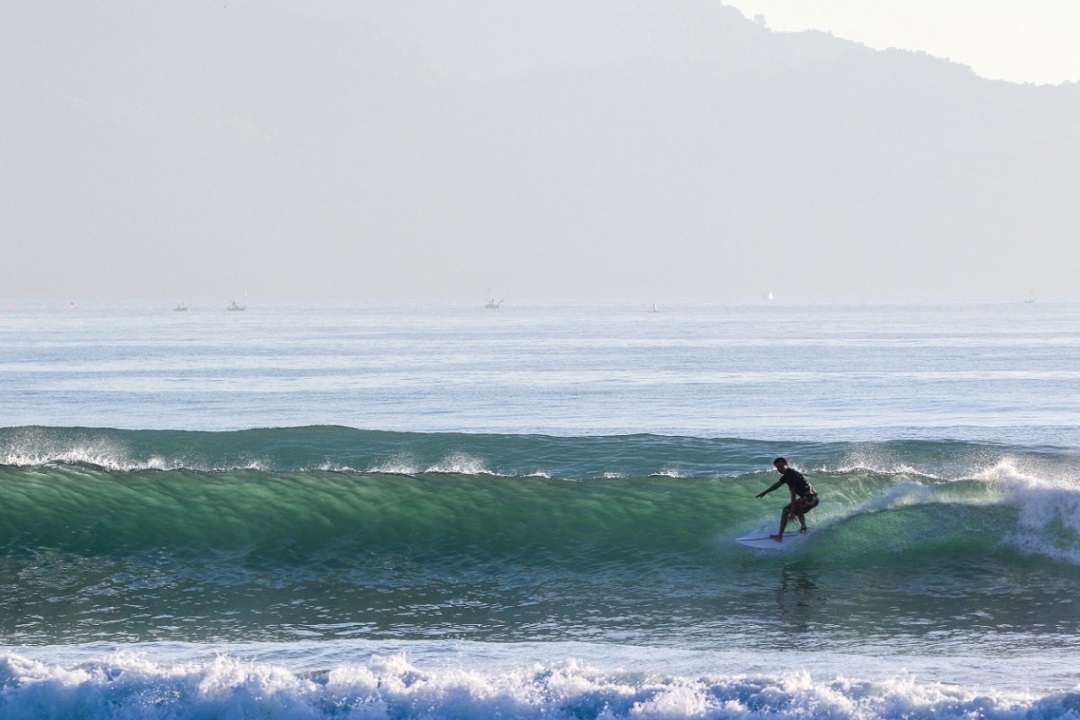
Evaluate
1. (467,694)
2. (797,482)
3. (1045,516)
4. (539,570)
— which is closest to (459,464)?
(539,570)

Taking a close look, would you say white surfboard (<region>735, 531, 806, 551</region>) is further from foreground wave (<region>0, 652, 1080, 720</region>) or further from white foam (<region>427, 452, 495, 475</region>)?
white foam (<region>427, 452, 495, 475</region>)

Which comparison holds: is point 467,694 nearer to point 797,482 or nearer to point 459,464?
point 797,482

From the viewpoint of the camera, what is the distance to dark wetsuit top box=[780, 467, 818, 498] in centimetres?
1825

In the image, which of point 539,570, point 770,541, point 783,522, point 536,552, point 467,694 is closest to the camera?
point 467,694

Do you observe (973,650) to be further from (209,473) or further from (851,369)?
(851,369)

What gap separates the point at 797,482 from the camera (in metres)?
18.4

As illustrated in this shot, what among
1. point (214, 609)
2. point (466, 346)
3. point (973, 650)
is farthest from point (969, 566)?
point (466, 346)

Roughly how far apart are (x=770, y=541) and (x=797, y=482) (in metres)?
1.06

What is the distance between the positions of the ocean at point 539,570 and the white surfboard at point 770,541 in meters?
0.15

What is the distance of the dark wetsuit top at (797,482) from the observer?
18250 mm

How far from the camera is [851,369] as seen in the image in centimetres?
6462

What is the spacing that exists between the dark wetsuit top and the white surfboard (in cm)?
65

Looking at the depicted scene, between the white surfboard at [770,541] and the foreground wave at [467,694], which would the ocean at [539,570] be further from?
the white surfboard at [770,541]

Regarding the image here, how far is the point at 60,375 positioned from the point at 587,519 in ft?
156
